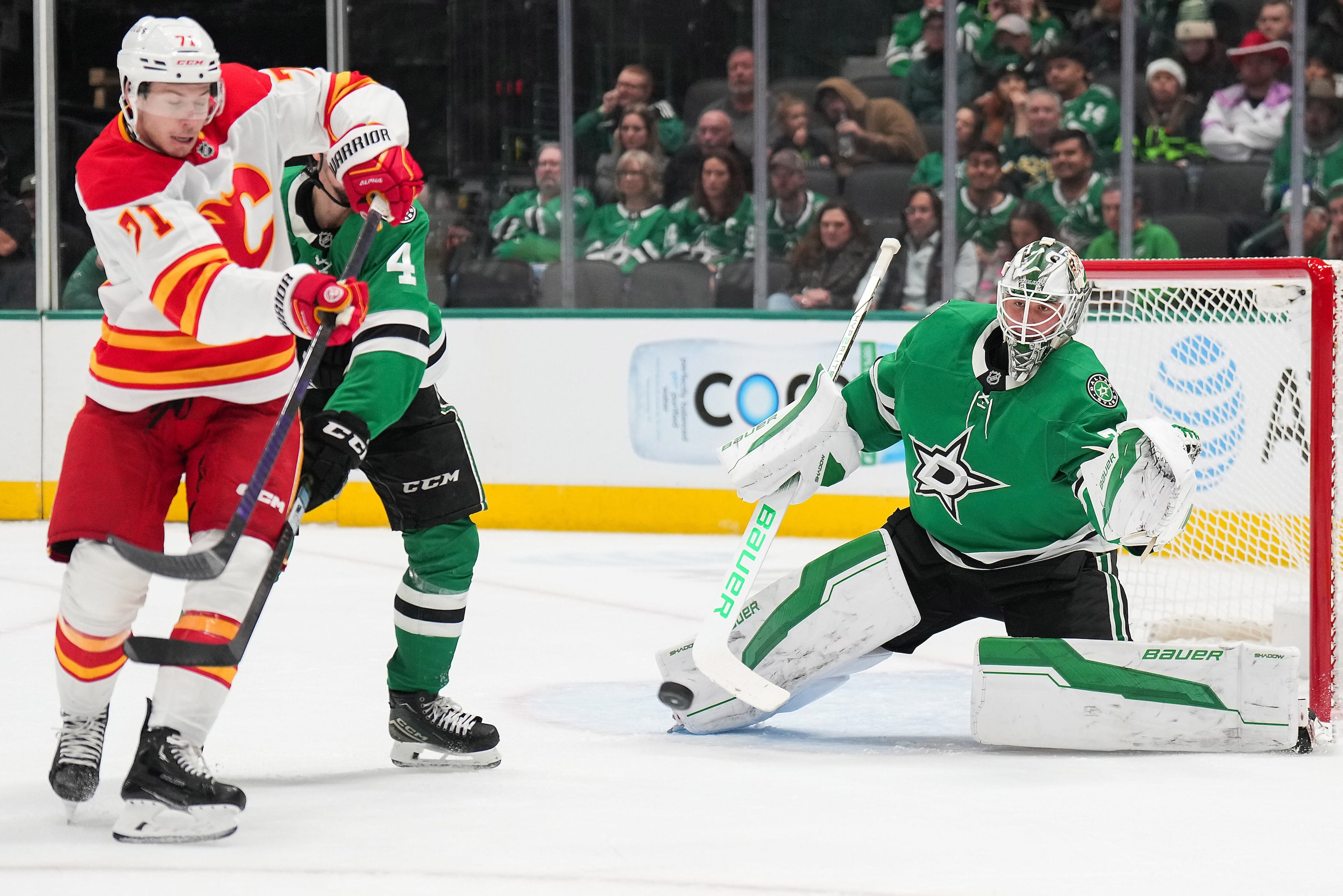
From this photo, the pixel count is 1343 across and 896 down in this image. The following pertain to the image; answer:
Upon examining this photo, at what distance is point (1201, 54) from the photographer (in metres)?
5.76

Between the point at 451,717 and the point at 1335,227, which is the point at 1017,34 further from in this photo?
the point at 451,717

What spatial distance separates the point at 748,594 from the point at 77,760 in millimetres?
1068

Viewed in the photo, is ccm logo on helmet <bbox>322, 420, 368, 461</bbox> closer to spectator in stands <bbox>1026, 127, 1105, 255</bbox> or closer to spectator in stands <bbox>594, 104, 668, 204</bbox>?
spectator in stands <bbox>1026, 127, 1105, 255</bbox>

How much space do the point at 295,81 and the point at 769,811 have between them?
1188 millimetres

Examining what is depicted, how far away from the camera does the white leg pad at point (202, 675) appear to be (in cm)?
213

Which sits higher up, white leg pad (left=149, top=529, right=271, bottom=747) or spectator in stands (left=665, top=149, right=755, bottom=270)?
spectator in stands (left=665, top=149, right=755, bottom=270)

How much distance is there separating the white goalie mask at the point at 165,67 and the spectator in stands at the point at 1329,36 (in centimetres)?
431

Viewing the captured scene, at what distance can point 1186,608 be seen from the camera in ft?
12.3

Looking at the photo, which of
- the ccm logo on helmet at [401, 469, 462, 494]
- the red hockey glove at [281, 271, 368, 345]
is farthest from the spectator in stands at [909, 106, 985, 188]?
the red hockey glove at [281, 271, 368, 345]

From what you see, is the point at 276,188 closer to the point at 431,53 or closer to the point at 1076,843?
the point at 1076,843

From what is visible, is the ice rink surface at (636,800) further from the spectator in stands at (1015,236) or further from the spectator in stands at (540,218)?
the spectator in stands at (540,218)

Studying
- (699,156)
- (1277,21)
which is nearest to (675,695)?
(699,156)

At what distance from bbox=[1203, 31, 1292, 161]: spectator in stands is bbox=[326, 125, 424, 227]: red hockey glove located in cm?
395

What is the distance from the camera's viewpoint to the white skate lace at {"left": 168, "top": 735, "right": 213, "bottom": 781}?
2.11 m
